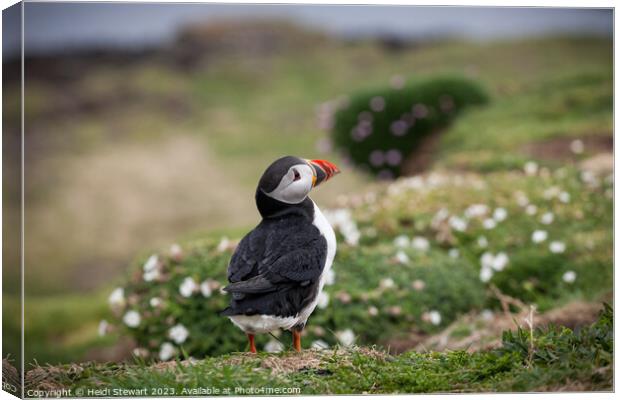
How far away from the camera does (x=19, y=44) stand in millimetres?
4344

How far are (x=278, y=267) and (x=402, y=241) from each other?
9.06 feet

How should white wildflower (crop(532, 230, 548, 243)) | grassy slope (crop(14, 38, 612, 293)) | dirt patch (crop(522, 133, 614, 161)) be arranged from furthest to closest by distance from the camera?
grassy slope (crop(14, 38, 612, 293))
dirt patch (crop(522, 133, 614, 161))
white wildflower (crop(532, 230, 548, 243))

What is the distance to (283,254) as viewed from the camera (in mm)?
3799

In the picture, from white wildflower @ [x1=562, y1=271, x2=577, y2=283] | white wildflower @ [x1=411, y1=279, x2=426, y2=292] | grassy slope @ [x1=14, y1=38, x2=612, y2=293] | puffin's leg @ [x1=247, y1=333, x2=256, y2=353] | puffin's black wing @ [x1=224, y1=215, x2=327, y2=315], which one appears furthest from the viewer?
grassy slope @ [x1=14, y1=38, x2=612, y2=293]

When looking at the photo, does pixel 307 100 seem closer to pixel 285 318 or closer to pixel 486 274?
pixel 486 274

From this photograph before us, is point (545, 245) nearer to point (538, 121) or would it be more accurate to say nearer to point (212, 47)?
point (538, 121)

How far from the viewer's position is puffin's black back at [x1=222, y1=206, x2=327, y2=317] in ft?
12.0

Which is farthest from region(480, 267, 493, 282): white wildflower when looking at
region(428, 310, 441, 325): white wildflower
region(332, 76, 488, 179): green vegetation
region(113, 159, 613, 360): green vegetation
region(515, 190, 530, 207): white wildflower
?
region(332, 76, 488, 179): green vegetation

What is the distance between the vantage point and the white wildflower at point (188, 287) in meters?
5.13

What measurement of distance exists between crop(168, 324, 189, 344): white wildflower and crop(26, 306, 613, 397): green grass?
928mm

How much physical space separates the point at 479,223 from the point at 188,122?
35.5 feet

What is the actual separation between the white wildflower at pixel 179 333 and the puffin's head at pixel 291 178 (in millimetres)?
1591

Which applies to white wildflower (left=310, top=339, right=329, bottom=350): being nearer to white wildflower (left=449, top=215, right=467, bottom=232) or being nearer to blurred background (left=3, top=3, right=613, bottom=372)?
blurred background (left=3, top=3, right=613, bottom=372)

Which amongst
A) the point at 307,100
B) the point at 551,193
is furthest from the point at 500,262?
the point at 307,100
